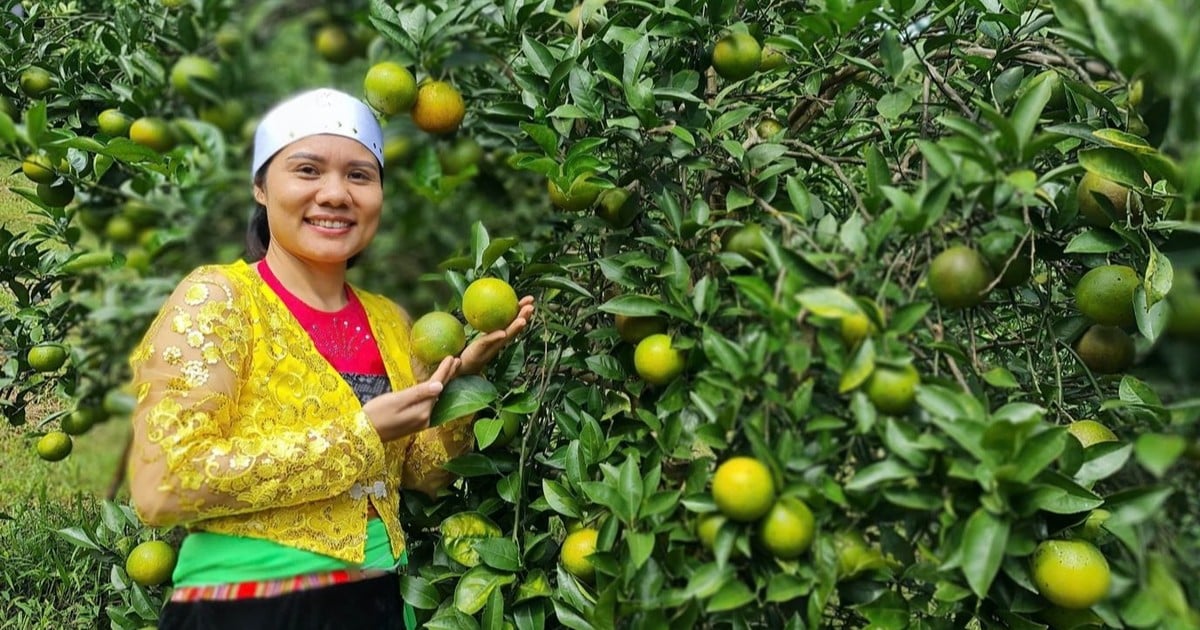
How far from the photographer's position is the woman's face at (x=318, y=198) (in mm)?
1390

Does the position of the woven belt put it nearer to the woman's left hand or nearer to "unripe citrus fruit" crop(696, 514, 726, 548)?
the woman's left hand

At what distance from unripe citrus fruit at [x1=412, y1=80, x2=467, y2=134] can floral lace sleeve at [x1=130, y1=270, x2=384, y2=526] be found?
18.8 inches

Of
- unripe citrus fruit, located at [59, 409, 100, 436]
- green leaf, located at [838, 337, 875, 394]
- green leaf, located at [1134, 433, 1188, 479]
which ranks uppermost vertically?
green leaf, located at [1134, 433, 1188, 479]

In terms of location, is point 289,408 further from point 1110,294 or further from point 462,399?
point 1110,294

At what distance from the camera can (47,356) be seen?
212cm

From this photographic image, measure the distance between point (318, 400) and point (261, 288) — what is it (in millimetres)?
186

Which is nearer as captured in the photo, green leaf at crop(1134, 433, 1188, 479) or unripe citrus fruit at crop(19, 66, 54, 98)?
green leaf at crop(1134, 433, 1188, 479)

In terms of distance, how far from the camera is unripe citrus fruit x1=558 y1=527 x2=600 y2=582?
4.30 feet

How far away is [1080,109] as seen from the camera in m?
1.43

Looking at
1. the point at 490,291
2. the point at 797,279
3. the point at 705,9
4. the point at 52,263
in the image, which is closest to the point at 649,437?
the point at 490,291

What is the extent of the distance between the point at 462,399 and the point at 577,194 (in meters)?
0.37

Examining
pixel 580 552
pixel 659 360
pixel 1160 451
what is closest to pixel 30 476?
pixel 580 552

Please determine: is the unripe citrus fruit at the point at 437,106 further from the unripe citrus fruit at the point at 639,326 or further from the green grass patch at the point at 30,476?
the green grass patch at the point at 30,476

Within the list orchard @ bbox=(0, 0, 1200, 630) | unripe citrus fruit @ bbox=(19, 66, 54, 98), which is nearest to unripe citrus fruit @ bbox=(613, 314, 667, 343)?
orchard @ bbox=(0, 0, 1200, 630)
